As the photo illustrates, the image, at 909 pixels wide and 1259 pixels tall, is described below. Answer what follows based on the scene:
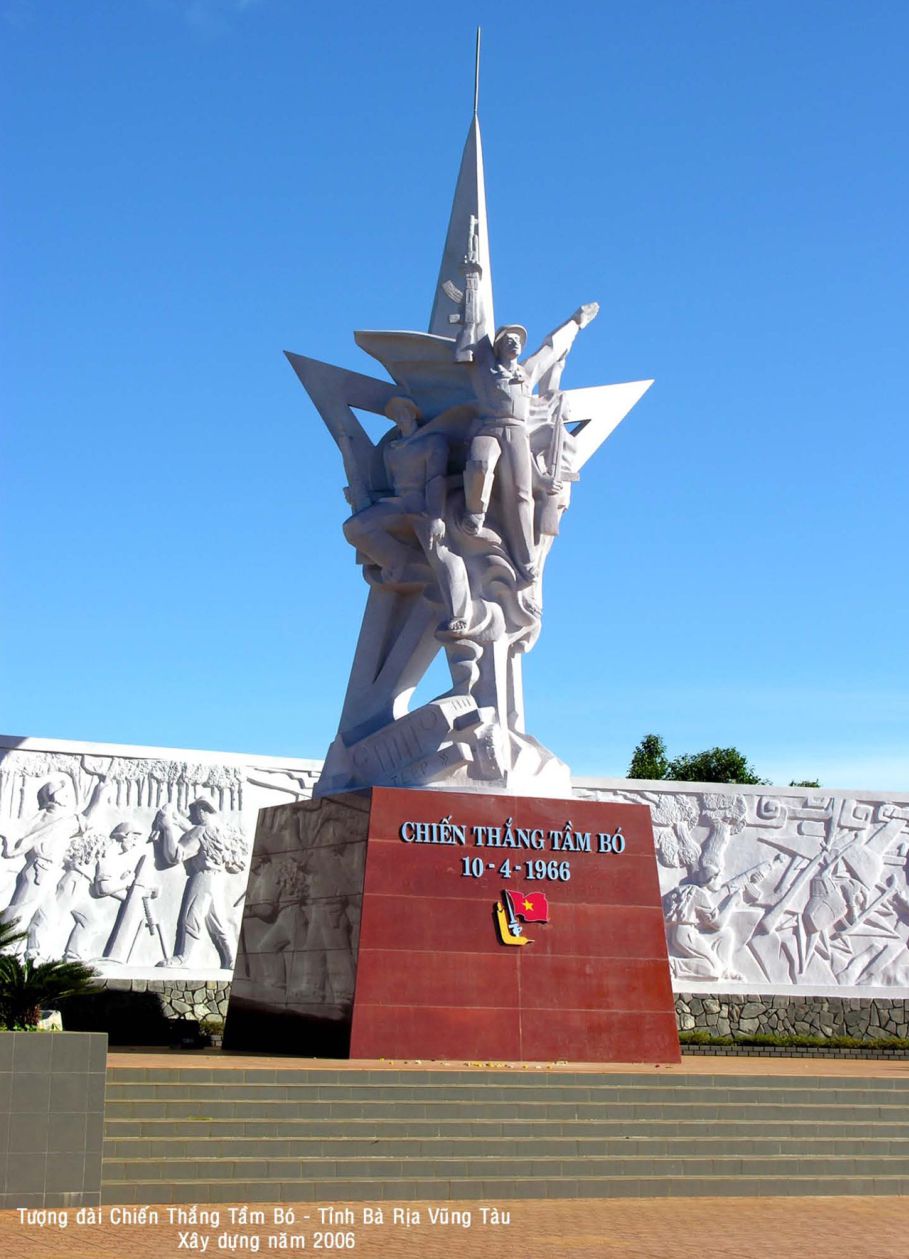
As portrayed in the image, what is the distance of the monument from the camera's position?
11.5 m

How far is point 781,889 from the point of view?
1903 cm

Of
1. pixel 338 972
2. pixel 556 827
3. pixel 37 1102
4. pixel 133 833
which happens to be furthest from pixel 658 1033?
pixel 133 833

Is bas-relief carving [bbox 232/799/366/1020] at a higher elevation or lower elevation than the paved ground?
higher

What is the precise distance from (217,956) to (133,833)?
1.64 meters

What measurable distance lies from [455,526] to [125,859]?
6.14 metres

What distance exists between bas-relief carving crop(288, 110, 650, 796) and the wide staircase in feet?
11.7

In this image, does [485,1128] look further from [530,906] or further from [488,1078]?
[530,906]

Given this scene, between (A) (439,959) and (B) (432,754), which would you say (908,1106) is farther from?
(B) (432,754)

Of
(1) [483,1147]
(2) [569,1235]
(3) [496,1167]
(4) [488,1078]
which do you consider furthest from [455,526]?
(2) [569,1235]

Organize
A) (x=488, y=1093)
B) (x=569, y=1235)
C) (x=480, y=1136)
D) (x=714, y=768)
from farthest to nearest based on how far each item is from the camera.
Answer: (x=714, y=768) < (x=488, y=1093) < (x=480, y=1136) < (x=569, y=1235)

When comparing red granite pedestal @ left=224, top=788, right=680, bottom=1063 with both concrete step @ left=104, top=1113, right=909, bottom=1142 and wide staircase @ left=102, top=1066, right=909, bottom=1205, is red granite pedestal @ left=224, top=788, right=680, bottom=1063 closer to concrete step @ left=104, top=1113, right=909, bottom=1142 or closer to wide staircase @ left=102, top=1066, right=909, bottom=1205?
wide staircase @ left=102, top=1066, right=909, bottom=1205

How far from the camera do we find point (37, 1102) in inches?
290

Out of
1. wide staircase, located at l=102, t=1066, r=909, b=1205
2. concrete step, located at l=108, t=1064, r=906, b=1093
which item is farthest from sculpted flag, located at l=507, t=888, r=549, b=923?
wide staircase, located at l=102, t=1066, r=909, b=1205

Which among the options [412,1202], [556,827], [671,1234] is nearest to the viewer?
[671,1234]
